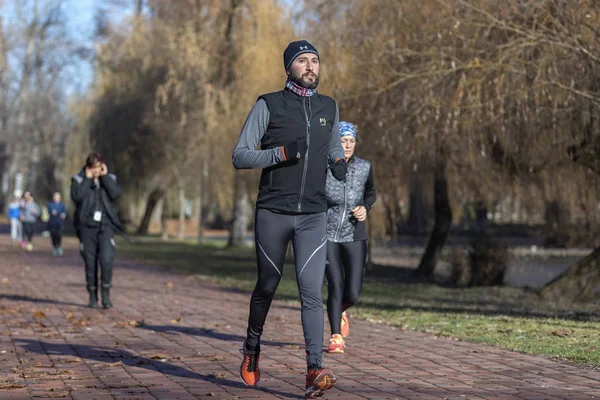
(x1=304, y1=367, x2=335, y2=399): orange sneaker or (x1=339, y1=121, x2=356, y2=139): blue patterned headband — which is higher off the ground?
(x1=339, y1=121, x2=356, y2=139): blue patterned headband

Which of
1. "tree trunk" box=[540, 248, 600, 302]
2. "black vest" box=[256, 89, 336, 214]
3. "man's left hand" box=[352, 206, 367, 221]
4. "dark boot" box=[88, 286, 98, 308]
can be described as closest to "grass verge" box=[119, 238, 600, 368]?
"tree trunk" box=[540, 248, 600, 302]

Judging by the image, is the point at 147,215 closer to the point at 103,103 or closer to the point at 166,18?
the point at 103,103

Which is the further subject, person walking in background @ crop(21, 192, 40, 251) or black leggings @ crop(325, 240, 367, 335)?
person walking in background @ crop(21, 192, 40, 251)

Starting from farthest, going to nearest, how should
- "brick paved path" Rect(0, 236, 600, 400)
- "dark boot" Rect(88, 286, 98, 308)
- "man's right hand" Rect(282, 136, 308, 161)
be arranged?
"dark boot" Rect(88, 286, 98, 308), "brick paved path" Rect(0, 236, 600, 400), "man's right hand" Rect(282, 136, 308, 161)

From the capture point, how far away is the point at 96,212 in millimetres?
12578

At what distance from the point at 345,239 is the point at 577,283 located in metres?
8.83

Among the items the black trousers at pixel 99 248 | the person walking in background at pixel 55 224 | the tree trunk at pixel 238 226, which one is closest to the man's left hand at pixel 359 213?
the black trousers at pixel 99 248

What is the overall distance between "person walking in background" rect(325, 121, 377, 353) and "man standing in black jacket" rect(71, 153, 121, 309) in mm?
4527

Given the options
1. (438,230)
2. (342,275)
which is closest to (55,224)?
(438,230)

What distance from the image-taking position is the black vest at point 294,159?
6.23 metres

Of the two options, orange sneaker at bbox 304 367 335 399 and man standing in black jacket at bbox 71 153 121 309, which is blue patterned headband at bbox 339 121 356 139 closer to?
orange sneaker at bbox 304 367 335 399

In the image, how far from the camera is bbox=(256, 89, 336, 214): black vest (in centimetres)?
623

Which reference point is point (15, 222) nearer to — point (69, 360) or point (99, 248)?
point (99, 248)

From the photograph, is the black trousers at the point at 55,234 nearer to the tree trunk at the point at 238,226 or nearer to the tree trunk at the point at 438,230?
the tree trunk at the point at 238,226
